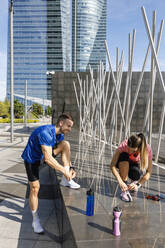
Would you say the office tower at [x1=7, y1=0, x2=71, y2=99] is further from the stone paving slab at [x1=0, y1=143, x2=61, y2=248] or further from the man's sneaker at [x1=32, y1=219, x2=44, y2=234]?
the man's sneaker at [x1=32, y1=219, x2=44, y2=234]

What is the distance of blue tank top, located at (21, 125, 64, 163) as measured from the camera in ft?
8.60

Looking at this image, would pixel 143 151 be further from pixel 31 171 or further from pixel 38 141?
pixel 31 171

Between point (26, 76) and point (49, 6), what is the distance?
104 feet

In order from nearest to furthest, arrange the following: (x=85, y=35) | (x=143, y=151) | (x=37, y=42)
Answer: (x=143, y=151) → (x=37, y=42) → (x=85, y=35)

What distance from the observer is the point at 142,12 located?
439 cm

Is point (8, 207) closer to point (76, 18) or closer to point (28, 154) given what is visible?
point (28, 154)

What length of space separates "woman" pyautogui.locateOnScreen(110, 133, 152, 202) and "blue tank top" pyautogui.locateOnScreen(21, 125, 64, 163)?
3.07 feet

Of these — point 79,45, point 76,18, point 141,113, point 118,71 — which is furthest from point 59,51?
point 118,71

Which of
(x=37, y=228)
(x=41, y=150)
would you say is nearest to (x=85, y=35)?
(x=41, y=150)

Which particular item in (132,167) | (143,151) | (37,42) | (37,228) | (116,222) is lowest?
(37,228)

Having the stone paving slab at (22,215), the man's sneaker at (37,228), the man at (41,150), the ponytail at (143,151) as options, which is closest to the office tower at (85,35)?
the stone paving slab at (22,215)

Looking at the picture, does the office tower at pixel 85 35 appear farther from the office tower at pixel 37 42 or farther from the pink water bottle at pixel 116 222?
the pink water bottle at pixel 116 222

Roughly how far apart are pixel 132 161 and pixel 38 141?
1.41 m

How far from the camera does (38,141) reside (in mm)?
2691
